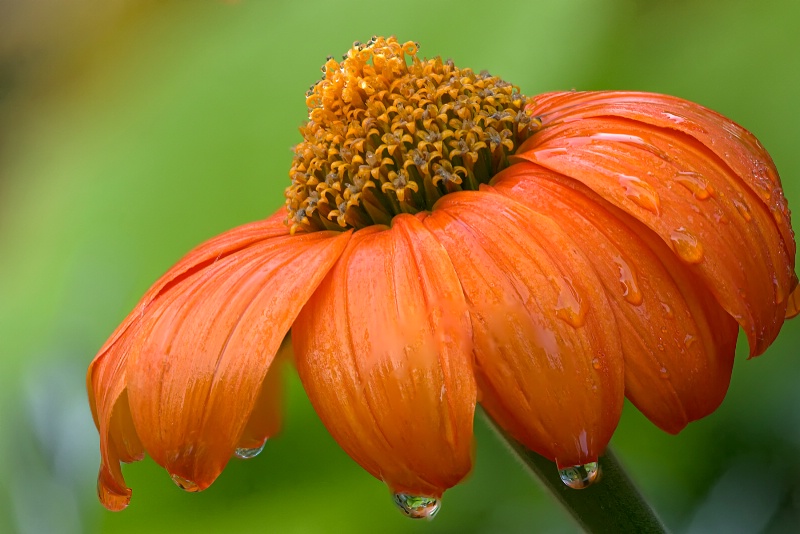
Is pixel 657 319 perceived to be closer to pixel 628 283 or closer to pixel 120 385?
pixel 628 283

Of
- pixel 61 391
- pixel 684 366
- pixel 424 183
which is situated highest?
pixel 424 183

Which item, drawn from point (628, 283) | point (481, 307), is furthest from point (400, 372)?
point (628, 283)

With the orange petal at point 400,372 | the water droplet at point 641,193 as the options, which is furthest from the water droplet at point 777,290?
the orange petal at point 400,372

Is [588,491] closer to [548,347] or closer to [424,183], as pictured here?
[548,347]

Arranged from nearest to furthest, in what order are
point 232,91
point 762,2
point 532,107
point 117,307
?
point 532,107 < point 762,2 < point 117,307 < point 232,91

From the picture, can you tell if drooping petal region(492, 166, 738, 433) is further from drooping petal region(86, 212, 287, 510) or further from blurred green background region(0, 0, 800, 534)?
blurred green background region(0, 0, 800, 534)

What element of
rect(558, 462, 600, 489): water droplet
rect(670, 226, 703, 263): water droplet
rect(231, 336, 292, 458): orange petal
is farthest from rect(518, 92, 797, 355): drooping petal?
rect(231, 336, 292, 458): orange petal

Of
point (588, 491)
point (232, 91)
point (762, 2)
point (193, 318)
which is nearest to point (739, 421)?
point (588, 491)
